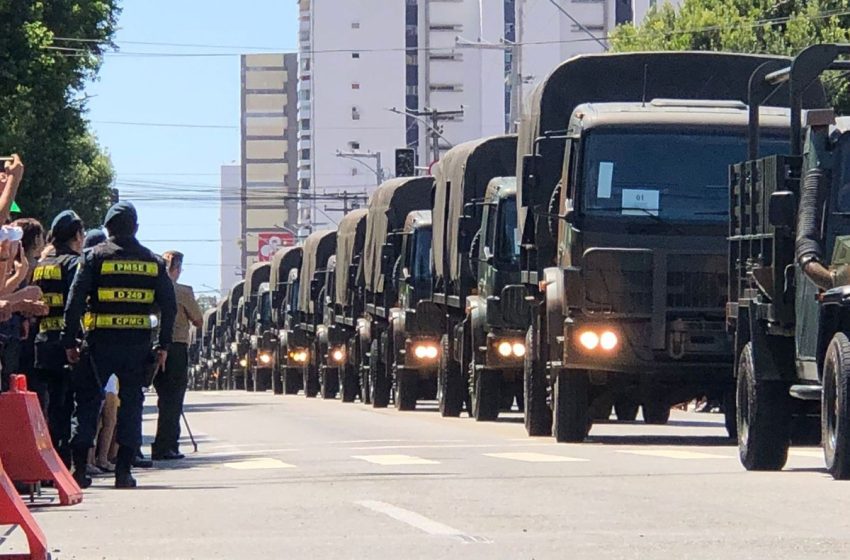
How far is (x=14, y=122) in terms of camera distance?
4331 cm

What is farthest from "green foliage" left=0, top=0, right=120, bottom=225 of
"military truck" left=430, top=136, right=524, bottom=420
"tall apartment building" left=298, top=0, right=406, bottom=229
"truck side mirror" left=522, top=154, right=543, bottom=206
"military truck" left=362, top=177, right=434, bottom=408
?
"tall apartment building" left=298, top=0, right=406, bottom=229

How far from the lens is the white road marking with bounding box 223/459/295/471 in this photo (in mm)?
17234

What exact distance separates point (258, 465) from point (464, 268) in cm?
1121

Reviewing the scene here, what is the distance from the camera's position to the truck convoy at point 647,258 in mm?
14688

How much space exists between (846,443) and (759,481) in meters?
0.80

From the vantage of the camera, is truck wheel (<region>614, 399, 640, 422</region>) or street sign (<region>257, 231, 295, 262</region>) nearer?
truck wheel (<region>614, 399, 640, 422</region>)

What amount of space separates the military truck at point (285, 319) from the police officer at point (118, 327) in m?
36.2

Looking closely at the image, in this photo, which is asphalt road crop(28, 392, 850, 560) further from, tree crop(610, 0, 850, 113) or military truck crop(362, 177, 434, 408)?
tree crop(610, 0, 850, 113)

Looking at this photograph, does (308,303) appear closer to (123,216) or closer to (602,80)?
(602,80)

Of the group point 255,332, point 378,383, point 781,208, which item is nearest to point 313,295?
point 378,383

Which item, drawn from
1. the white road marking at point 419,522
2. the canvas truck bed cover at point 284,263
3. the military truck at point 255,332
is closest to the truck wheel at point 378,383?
the canvas truck bed cover at point 284,263

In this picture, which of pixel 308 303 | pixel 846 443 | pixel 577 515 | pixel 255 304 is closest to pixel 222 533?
pixel 577 515

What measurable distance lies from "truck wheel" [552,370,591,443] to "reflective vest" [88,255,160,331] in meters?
6.03

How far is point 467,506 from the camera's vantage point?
40.5 feet
